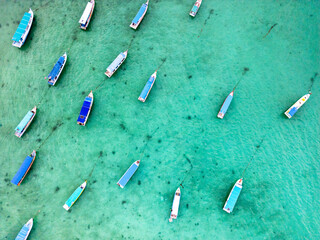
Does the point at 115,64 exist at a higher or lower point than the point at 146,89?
higher

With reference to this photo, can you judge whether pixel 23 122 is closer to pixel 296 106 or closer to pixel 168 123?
pixel 168 123

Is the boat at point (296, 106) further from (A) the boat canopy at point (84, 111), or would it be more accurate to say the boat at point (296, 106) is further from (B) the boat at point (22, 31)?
(B) the boat at point (22, 31)

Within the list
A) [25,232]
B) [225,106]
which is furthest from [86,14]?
[25,232]

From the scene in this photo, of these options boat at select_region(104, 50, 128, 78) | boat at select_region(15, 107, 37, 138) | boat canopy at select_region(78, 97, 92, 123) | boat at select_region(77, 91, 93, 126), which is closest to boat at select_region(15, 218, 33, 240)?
boat at select_region(15, 107, 37, 138)

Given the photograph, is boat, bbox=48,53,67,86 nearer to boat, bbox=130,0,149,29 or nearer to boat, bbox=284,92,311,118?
boat, bbox=130,0,149,29

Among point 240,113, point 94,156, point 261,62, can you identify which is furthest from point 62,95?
point 261,62
